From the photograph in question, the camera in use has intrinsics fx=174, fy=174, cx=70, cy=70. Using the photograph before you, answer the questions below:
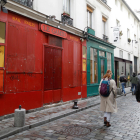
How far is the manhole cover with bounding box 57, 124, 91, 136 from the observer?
4.77 metres

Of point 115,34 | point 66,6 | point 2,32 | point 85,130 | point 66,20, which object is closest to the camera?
point 85,130

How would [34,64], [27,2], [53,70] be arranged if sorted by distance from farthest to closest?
[53,70], [34,64], [27,2]

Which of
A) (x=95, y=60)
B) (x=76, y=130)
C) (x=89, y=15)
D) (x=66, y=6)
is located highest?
(x=89, y=15)

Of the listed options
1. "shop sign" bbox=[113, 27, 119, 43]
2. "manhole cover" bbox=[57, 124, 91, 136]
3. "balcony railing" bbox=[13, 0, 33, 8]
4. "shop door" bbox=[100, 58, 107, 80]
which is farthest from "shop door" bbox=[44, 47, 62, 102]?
"shop sign" bbox=[113, 27, 119, 43]

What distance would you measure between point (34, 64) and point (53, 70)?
1.40 m

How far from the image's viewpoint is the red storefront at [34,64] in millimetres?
6301

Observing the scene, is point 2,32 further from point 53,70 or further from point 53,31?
point 53,70

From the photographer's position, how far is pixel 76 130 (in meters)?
5.05

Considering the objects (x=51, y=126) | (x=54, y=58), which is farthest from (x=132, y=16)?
(x=51, y=126)

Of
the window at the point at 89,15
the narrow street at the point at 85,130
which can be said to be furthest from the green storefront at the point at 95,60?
the narrow street at the point at 85,130

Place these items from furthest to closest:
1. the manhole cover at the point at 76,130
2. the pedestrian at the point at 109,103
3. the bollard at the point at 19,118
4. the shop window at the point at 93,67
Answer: the shop window at the point at 93,67, the pedestrian at the point at 109,103, the bollard at the point at 19,118, the manhole cover at the point at 76,130

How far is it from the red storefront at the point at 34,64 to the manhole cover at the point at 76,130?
8.10ft

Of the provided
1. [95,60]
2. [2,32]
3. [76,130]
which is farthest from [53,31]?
[95,60]

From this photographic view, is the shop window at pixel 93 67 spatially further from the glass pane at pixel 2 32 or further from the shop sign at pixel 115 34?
the glass pane at pixel 2 32
